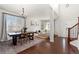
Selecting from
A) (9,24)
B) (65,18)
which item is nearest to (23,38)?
(9,24)

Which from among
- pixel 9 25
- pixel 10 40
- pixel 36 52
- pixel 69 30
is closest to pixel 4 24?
pixel 9 25

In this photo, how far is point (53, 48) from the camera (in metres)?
2.48

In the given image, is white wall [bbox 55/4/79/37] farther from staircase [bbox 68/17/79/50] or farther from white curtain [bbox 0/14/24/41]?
white curtain [bbox 0/14/24/41]

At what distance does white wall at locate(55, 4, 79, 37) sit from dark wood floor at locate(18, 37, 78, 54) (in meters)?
0.19

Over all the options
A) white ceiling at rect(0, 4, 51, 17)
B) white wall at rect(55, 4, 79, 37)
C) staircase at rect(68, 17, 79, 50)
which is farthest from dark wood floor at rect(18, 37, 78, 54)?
white ceiling at rect(0, 4, 51, 17)

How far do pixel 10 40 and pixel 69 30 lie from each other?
1367mm

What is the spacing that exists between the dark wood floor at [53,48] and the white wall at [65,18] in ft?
0.64

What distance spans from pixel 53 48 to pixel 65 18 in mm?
752

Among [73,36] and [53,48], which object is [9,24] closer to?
[53,48]

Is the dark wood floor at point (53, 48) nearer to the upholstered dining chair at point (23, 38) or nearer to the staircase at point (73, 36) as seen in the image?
the staircase at point (73, 36)

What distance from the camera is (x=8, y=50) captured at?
93.2 inches

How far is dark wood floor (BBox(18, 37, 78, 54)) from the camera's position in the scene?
2436 mm

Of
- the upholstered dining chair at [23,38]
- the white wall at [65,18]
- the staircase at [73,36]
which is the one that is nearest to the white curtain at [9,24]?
the upholstered dining chair at [23,38]
